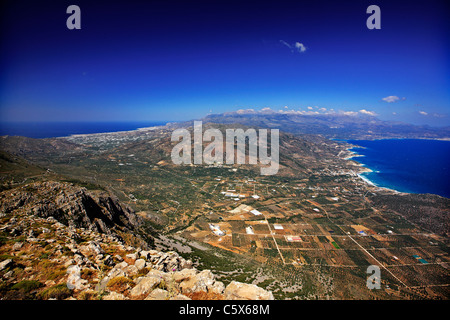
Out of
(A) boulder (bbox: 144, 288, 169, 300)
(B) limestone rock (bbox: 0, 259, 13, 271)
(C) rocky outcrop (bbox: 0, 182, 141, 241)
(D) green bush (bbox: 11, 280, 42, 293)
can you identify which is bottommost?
(C) rocky outcrop (bbox: 0, 182, 141, 241)

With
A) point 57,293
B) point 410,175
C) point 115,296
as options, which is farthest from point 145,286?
point 410,175

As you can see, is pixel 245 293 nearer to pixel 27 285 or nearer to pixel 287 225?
pixel 27 285

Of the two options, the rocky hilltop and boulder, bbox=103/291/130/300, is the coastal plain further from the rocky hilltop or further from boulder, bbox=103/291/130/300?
boulder, bbox=103/291/130/300

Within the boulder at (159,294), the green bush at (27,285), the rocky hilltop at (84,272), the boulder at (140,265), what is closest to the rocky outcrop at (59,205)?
the rocky hilltop at (84,272)

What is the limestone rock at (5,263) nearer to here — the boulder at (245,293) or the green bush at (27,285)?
the green bush at (27,285)

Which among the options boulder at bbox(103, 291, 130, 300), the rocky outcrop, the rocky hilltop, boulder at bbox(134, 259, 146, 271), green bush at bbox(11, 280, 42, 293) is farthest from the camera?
the rocky outcrop

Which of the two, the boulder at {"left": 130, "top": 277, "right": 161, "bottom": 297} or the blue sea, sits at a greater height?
the boulder at {"left": 130, "top": 277, "right": 161, "bottom": 297}

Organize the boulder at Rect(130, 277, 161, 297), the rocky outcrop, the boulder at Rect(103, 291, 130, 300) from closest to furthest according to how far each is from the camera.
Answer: the boulder at Rect(103, 291, 130, 300), the boulder at Rect(130, 277, 161, 297), the rocky outcrop

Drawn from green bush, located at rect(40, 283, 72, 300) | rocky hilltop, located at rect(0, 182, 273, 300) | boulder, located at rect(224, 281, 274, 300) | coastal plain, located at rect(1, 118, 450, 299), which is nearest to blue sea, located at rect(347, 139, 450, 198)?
coastal plain, located at rect(1, 118, 450, 299)

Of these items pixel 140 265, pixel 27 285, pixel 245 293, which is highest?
pixel 27 285
